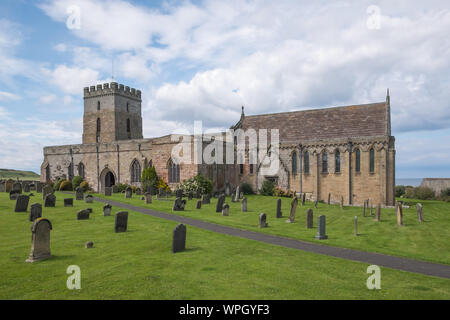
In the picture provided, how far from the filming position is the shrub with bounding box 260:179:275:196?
35312 millimetres

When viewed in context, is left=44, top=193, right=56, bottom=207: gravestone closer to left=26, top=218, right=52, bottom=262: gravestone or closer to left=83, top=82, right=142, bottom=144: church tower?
left=26, top=218, right=52, bottom=262: gravestone

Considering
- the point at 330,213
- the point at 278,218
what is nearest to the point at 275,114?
the point at 330,213

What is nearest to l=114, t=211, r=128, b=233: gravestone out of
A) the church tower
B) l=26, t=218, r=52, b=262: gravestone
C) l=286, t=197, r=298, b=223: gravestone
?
l=26, t=218, r=52, b=262: gravestone

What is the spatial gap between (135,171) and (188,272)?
101 ft

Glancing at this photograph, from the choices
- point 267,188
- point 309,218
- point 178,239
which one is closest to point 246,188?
point 267,188

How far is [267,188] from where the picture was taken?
35.5 meters

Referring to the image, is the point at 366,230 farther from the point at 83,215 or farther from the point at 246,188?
the point at 246,188

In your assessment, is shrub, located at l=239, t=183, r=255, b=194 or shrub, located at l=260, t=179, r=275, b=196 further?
shrub, located at l=239, t=183, r=255, b=194

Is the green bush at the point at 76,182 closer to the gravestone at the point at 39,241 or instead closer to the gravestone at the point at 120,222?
the gravestone at the point at 120,222

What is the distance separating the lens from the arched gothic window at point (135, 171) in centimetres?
3834

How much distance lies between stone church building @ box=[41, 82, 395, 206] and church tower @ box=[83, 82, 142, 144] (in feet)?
25.5

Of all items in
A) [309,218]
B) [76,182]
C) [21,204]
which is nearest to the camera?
[309,218]

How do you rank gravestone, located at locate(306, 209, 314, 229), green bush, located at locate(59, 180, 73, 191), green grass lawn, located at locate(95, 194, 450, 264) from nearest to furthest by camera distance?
green grass lawn, located at locate(95, 194, 450, 264)
gravestone, located at locate(306, 209, 314, 229)
green bush, located at locate(59, 180, 73, 191)
